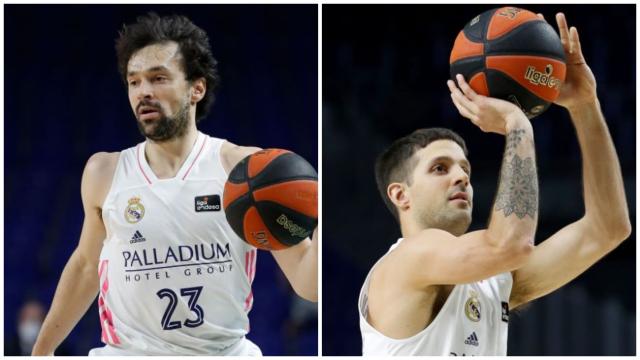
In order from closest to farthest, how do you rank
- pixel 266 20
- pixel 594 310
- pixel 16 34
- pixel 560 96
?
1. pixel 560 96
2. pixel 266 20
3. pixel 16 34
4. pixel 594 310

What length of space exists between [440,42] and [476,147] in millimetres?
867

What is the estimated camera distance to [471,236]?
120 inches

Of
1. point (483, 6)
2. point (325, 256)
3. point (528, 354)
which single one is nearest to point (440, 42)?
point (483, 6)

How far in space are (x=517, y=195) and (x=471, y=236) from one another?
213 mm

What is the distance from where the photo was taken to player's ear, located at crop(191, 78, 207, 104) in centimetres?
409

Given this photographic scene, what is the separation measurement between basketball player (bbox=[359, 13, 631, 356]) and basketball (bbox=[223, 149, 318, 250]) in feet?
1.06

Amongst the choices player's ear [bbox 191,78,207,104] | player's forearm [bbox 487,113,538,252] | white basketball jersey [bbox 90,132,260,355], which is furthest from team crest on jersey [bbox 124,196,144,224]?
player's forearm [bbox 487,113,538,252]

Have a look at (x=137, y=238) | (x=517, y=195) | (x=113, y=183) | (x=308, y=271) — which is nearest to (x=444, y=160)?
(x=517, y=195)

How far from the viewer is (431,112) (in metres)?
5.72

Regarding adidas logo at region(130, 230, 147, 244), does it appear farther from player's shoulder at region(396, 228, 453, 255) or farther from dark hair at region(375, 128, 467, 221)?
player's shoulder at region(396, 228, 453, 255)

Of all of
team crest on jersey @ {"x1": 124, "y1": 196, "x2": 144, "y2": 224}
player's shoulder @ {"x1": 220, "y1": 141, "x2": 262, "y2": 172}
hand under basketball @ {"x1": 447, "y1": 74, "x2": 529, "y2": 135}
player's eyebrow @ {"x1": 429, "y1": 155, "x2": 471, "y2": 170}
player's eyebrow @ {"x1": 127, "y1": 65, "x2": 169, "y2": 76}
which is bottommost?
team crest on jersey @ {"x1": 124, "y1": 196, "x2": 144, "y2": 224}

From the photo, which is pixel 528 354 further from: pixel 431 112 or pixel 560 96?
pixel 560 96

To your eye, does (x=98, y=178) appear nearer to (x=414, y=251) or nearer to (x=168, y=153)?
(x=168, y=153)

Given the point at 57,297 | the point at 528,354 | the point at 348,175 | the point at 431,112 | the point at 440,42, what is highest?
the point at 440,42
